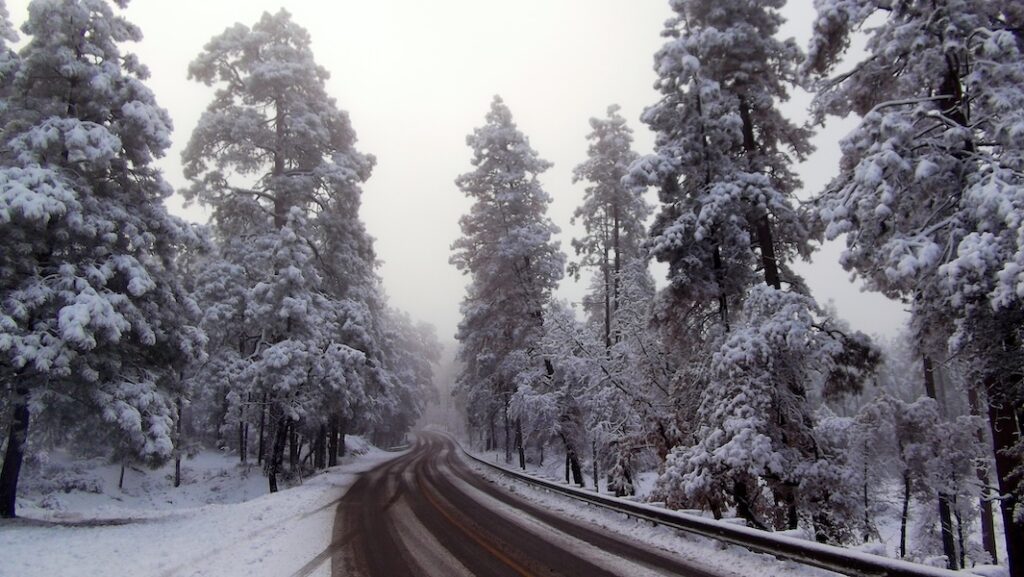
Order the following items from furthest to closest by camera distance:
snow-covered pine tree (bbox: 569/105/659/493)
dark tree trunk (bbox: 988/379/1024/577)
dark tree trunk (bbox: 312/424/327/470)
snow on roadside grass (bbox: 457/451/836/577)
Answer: dark tree trunk (bbox: 312/424/327/470), snow-covered pine tree (bbox: 569/105/659/493), snow on roadside grass (bbox: 457/451/836/577), dark tree trunk (bbox: 988/379/1024/577)

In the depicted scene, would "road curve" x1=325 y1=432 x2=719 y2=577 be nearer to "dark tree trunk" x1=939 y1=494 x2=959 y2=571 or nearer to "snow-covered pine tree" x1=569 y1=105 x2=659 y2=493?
"snow-covered pine tree" x1=569 y1=105 x2=659 y2=493

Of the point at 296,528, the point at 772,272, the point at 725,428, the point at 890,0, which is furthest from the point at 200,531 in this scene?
the point at 890,0

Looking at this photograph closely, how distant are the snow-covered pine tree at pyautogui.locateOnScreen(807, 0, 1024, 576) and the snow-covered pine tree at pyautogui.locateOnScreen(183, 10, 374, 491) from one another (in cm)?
1750

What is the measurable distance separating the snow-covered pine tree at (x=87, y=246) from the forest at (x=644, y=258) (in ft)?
0.25

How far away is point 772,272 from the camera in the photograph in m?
12.7

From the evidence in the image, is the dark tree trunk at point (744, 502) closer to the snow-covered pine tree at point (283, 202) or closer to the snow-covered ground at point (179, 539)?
the snow-covered ground at point (179, 539)

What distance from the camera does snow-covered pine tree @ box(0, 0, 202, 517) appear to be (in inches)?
468

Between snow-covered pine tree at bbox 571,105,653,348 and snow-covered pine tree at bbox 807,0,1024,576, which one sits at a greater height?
snow-covered pine tree at bbox 571,105,653,348

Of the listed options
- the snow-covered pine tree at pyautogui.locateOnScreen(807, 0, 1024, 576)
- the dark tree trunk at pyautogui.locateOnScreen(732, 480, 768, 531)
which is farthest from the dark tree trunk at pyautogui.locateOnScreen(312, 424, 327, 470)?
the snow-covered pine tree at pyautogui.locateOnScreen(807, 0, 1024, 576)

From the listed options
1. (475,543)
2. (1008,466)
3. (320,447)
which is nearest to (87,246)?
(475,543)

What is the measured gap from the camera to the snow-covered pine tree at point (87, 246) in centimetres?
1188

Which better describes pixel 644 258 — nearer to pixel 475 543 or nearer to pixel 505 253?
pixel 475 543

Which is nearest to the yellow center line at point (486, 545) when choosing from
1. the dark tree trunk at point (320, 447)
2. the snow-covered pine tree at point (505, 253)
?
the snow-covered pine tree at point (505, 253)

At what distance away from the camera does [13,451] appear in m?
13.0
